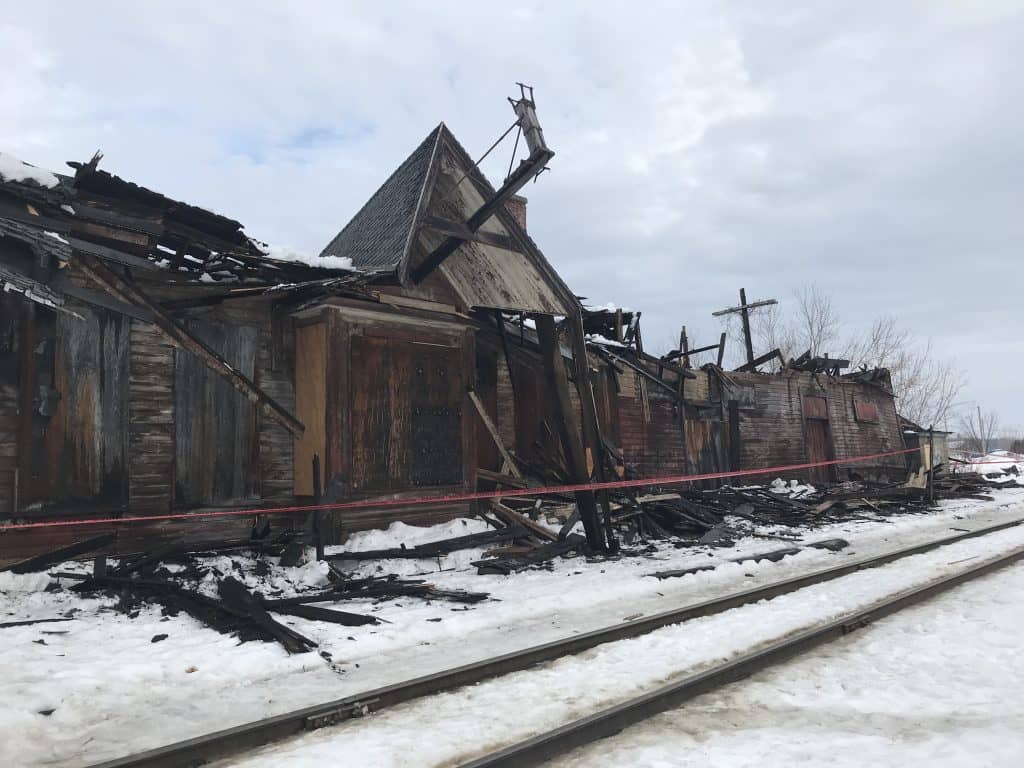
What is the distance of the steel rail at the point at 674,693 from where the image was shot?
362 cm

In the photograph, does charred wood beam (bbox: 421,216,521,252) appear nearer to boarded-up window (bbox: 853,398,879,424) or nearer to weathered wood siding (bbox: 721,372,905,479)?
weathered wood siding (bbox: 721,372,905,479)

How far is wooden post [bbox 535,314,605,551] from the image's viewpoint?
34.4ft

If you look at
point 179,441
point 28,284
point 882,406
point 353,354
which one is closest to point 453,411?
point 353,354

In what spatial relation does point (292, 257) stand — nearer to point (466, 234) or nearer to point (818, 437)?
point (466, 234)

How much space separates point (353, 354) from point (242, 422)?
5.98ft

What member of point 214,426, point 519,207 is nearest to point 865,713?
point 214,426

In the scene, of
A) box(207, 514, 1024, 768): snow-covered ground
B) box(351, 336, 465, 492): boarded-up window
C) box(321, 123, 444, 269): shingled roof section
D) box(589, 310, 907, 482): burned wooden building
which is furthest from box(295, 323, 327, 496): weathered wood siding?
box(589, 310, 907, 482): burned wooden building

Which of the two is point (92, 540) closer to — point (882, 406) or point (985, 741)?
point (985, 741)

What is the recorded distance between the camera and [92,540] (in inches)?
304

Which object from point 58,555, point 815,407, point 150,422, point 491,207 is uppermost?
point 491,207

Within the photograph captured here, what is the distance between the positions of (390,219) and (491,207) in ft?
6.38

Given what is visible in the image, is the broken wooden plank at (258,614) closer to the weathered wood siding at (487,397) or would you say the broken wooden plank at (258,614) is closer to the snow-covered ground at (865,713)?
the snow-covered ground at (865,713)

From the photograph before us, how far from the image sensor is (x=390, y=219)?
36.2ft

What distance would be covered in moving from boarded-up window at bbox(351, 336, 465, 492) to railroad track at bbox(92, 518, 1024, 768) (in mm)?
5261
